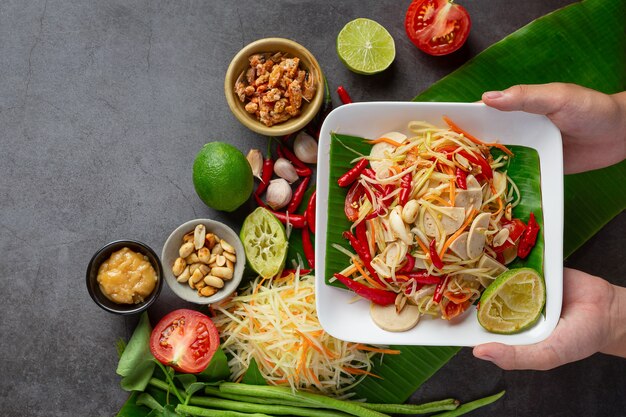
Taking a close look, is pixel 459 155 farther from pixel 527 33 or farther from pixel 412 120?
pixel 527 33

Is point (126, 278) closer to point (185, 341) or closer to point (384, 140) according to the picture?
point (185, 341)

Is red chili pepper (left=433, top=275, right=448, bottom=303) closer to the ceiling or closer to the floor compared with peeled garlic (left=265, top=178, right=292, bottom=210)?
closer to the floor

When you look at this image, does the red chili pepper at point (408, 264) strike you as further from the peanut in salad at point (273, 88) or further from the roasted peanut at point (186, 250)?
the roasted peanut at point (186, 250)

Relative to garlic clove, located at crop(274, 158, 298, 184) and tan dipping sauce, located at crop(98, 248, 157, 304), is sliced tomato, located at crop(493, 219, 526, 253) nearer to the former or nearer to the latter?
garlic clove, located at crop(274, 158, 298, 184)

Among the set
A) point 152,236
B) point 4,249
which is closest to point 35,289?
point 4,249

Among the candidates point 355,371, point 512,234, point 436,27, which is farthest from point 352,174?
point 355,371

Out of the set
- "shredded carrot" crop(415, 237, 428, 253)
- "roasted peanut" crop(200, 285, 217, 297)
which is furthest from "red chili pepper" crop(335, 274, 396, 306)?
"roasted peanut" crop(200, 285, 217, 297)

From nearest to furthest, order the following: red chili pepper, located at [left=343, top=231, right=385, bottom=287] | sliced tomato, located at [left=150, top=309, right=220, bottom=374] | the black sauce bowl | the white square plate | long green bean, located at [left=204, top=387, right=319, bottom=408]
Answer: the white square plate < red chili pepper, located at [left=343, top=231, right=385, bottom=287] < the black sauce bowl < sliced tomato, located at [left=150, top=309, right=220, bottom=374] < long green bean, located at [left=204, top=387, right=319, bottom=408]
